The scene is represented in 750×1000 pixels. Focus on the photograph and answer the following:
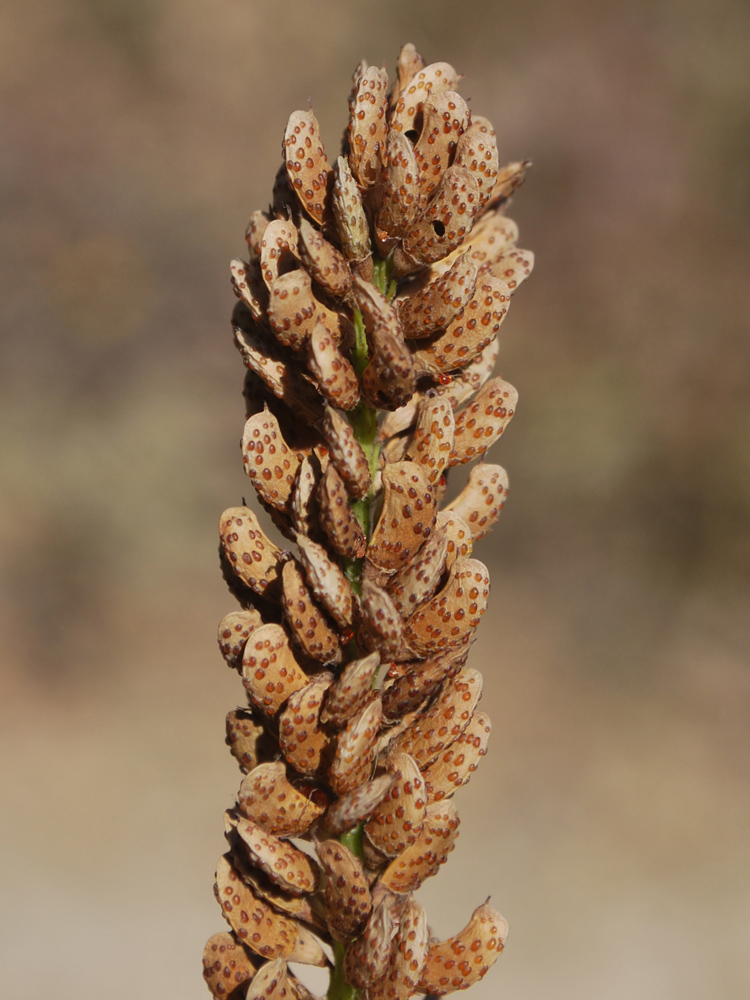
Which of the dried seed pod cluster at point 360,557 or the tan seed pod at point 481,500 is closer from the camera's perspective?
the dried seed pod cluster at point 360,557

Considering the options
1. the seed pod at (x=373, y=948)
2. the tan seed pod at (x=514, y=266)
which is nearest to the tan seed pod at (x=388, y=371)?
the tan seed pod at (x=514, y=266)

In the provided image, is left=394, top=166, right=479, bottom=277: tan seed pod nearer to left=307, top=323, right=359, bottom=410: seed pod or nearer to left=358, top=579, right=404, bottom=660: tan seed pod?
left=307, top=323, right=359, bottom=410: seed pod

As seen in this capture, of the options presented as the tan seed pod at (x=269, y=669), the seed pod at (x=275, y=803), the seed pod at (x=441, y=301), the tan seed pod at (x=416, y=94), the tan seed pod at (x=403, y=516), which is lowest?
the seed pod at (x=275, y=803)

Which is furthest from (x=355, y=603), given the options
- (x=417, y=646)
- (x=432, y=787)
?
(x=432, y=787)

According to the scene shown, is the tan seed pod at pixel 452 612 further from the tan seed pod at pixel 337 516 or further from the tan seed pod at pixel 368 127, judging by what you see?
the tan seed pod at pixel 368 127

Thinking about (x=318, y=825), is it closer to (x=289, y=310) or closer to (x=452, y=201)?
(x=289, y=310)

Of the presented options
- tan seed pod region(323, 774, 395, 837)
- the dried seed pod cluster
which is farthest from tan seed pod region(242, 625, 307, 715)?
tan seed pod region(323, 774, 395, 837)
